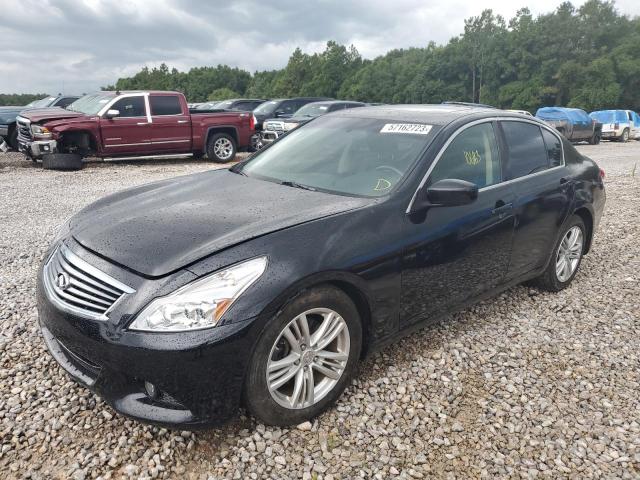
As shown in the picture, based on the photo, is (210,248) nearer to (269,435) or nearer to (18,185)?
(269,435)

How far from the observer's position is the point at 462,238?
3.10 metres

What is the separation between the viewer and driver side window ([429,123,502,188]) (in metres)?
3.14

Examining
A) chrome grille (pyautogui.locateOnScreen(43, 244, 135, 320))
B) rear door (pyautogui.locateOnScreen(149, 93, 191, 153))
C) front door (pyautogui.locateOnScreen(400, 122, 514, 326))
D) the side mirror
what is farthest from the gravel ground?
rear door (pyautogui.locateOnScreen(149, 93, 191, 153))

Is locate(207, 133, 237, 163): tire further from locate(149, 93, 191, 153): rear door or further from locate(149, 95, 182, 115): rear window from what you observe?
locate(149, 95, 182, 115): rear window

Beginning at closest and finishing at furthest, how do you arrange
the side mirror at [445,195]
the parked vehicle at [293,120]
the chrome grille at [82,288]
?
the chrome grille at [82,288] < the side mirror at [445,195] < the parked vehicle at [293,120]

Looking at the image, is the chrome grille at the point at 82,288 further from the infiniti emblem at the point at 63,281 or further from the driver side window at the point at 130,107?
the driver side window at the point at 130,107

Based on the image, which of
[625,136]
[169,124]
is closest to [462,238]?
[169,124]

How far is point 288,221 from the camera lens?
251 centimetres

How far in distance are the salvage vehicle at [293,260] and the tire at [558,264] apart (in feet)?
1.01

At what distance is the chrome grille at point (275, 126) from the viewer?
14534 mm

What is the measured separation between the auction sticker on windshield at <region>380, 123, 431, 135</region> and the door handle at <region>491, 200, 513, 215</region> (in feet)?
2.32

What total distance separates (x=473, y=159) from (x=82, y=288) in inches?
99.9

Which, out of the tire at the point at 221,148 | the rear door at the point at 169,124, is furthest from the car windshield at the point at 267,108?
the rear door at the point at 169,124

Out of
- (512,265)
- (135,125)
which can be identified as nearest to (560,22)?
(135,125)
